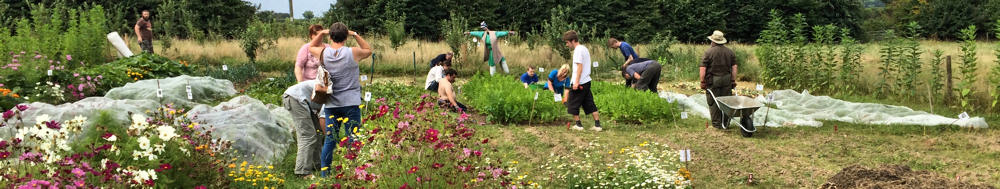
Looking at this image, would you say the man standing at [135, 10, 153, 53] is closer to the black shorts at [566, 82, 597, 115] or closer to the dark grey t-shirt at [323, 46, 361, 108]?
the black shorts at [566, 82, 597, 115]

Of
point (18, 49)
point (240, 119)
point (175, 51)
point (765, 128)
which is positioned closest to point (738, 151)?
point (765, 128)

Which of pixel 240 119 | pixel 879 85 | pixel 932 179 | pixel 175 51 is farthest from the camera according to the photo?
pixel 175 51

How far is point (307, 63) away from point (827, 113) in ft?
22.1

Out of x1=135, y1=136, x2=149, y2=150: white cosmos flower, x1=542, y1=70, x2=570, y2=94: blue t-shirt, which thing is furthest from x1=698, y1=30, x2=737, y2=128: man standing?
x1=135, y1=136, x2=149, y2=150: white cosmos flower

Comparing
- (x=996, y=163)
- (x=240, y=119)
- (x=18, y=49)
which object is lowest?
(x=996, y=163)

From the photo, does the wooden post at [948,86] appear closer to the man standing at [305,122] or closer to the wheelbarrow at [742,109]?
the wheelbarrow at [742,109]

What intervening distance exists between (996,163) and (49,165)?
23.6 feet

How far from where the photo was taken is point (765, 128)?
8.80 m

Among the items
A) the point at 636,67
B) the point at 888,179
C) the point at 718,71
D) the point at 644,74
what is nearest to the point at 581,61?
the point at 718,71

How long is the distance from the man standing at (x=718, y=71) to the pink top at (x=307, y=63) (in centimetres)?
429

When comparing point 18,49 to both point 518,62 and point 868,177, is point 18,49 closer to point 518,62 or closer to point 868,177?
point 518,62

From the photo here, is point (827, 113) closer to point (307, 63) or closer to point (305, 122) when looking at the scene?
point (307, 63)

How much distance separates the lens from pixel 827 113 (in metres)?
9.92

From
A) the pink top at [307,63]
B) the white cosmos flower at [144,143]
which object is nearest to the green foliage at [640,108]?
the pink top at [307,63]
